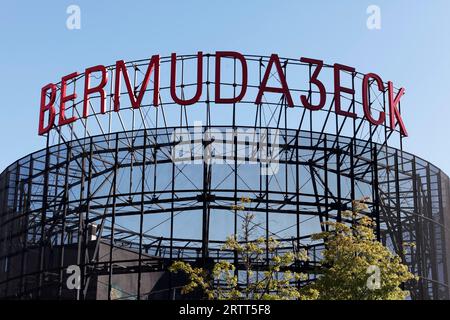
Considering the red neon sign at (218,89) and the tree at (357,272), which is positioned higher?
the red neon sign at (218,89)

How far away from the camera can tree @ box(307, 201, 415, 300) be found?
40031 mm

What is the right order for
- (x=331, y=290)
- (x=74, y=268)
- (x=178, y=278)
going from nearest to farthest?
1. (x=331, y=290)
2. (x=74, y=268)
3. (x=178, y=278)

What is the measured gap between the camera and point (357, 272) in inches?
1594

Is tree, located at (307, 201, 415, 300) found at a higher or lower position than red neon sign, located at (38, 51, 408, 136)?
lower

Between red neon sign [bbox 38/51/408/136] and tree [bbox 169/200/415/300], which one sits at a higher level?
red neon sign [bbox 38/51/408/136]

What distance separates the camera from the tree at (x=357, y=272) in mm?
40031

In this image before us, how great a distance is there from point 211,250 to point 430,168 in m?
17.7

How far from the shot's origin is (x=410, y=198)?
206 ft

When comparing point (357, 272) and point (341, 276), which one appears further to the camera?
point (341, 276)

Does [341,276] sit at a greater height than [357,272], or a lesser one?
lesser
